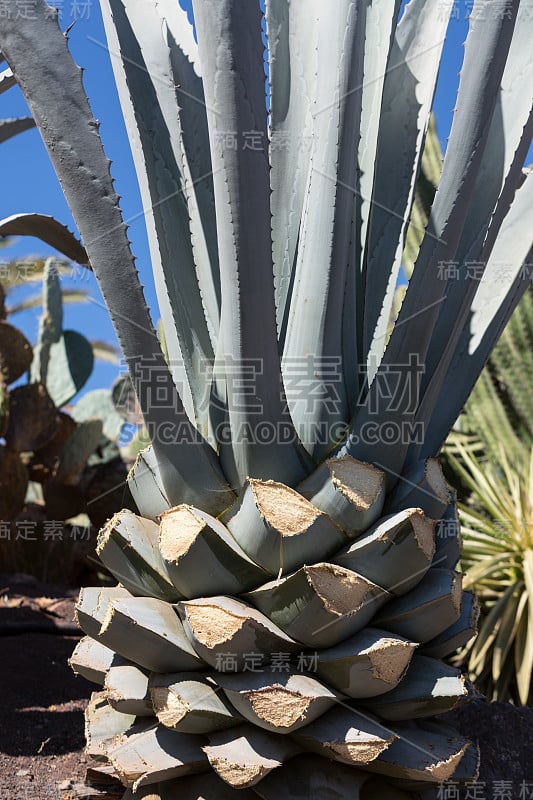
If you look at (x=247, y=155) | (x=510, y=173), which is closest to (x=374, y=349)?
(x=510, y=173)

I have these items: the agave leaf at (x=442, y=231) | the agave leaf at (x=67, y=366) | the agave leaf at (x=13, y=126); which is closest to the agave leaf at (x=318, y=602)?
the agave leaf at (x=442, y=231)

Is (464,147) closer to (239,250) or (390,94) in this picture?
(239,250)

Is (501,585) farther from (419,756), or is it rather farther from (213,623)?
(213,623)

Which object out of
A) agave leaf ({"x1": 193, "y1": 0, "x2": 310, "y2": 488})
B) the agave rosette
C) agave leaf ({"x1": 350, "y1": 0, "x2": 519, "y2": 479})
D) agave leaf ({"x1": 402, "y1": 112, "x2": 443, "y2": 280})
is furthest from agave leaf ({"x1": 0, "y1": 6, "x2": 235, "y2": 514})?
agave leaf ({"x1": 402, "y1": 112, "x2": 443, "y2": 280})

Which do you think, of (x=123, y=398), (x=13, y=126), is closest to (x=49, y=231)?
(x=13, y=126)

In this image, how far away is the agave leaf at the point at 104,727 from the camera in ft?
4.38

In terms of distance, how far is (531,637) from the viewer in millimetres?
2857

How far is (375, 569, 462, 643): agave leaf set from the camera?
1.26m

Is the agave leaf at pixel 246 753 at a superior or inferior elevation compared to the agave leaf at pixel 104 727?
superior

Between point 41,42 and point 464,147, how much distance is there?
26.7 inches

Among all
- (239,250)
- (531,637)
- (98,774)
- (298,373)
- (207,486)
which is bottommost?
(531,637)

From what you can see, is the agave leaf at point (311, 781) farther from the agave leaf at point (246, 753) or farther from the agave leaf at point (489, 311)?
the agave leaf at point (489, 311)

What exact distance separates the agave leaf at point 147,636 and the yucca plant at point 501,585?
191cm

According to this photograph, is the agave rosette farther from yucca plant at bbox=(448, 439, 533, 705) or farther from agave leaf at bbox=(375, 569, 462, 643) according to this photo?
yucca plant at bbox=(448, 439, 533, 705)
